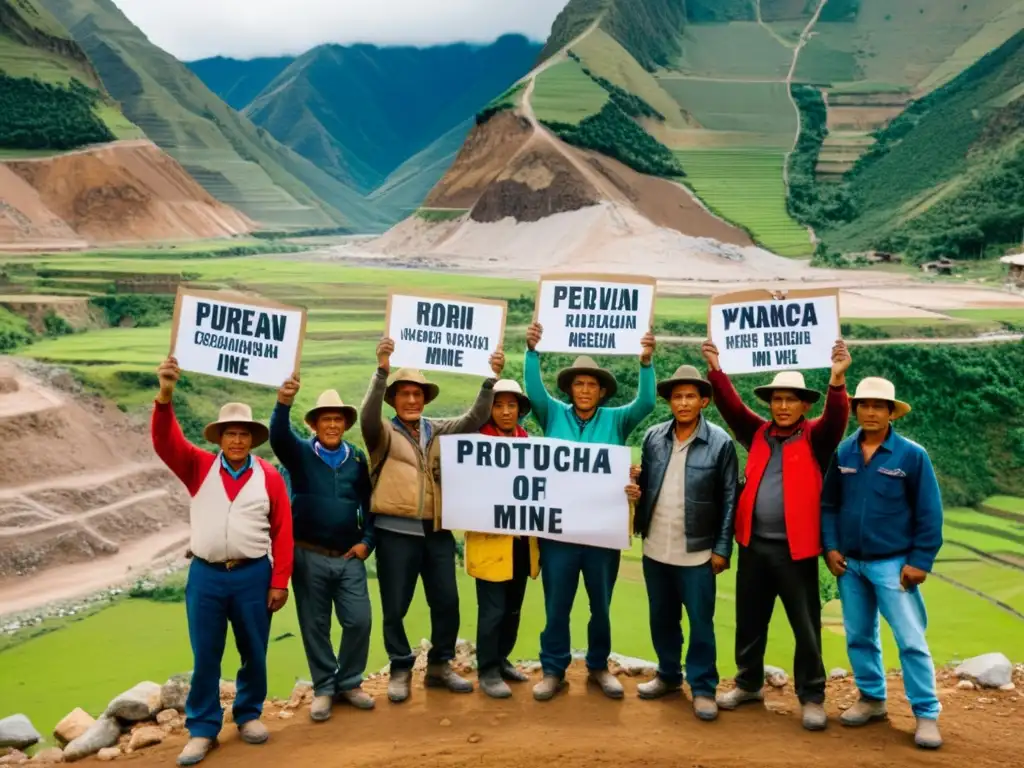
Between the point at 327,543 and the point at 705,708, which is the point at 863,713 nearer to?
the point at 705,708

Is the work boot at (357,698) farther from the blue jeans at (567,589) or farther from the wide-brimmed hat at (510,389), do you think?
the wide-brimmed hat at (510,389)

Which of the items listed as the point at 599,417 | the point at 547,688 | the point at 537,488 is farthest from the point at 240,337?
the point at 547,688

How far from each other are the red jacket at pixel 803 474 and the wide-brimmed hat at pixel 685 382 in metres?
0.24

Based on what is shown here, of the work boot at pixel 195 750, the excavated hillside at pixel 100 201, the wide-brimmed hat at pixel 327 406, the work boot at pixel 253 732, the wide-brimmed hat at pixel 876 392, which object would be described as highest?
the excavated hillside at pixel 100 201

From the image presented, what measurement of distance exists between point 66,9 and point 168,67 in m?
12.7

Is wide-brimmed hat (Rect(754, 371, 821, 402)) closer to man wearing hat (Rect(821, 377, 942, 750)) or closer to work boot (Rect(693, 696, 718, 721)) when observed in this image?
man wearing hat (Rect(821, 377, 942, 750))

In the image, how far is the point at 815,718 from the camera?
5.98 m

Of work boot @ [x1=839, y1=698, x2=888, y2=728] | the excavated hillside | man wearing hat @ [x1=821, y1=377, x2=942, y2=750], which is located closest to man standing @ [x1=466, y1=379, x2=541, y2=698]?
man wearing hat @ [x1=821, y1=377, x2=942, y2=750]

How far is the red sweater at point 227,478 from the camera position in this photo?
586 cm

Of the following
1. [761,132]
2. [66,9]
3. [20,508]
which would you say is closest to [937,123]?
[761,132]

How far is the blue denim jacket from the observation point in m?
5.82

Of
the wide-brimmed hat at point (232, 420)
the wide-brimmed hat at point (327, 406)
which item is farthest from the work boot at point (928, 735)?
the wide-brimmed hat at point (232, 420)

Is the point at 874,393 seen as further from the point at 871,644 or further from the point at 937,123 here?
the point at 937,123

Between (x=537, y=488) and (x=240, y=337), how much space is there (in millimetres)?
2235
